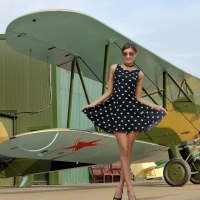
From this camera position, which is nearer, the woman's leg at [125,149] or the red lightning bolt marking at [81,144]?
the woman's leg at [125,149]

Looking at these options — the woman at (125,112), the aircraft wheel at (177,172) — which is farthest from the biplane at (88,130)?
the woman at (125,112)

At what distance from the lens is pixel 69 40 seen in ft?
25.7

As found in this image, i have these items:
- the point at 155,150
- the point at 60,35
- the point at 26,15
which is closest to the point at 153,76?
the point at 155,150

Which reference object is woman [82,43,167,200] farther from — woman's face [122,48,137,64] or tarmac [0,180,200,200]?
tarmac [0,180,200,200]

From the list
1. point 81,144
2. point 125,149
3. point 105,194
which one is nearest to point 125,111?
point 125,149

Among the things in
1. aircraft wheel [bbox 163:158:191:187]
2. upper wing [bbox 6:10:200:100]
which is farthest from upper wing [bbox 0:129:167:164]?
upper wing [bbox 6:10:200:100]

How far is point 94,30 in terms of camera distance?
7441 mm

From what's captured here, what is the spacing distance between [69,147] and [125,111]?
13.5 feet

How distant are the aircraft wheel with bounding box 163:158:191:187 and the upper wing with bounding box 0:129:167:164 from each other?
62 cm

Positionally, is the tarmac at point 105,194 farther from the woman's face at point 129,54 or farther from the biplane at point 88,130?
the woman's face at point 129,54

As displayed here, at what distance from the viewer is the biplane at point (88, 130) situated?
6883 millimetres

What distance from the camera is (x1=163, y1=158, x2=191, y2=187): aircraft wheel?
804 centimetres

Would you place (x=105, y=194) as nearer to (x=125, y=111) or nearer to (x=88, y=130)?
(x=88, y=130)

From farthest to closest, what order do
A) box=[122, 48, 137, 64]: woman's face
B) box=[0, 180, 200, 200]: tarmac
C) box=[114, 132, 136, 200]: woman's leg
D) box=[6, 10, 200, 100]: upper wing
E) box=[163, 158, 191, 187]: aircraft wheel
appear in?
box=[163, 158, 191, 187]: aircraft wheel, box=[6, 10, 200, 100]: upper wing, box=[0, 180, 200, 200]: tarmac, box=[122, 48, 137, 64]: woman's face, box=[114, 132, 136, 200]: woman's leg
